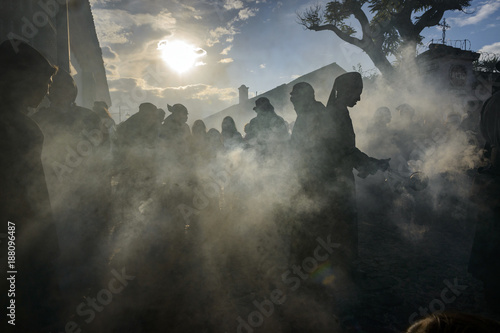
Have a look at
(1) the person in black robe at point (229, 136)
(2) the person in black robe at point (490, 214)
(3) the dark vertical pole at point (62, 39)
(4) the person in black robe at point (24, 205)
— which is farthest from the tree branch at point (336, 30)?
(4) the person in black robe at point (24, 205)

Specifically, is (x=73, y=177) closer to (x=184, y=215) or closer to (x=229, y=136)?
(x=184, y=215)

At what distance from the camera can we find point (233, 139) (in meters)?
7.93

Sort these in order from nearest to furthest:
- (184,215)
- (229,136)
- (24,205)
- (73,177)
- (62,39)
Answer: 1. (24,205)
2. (73,177)
3. (184,215)
4. (229,136)
5. (62,39)

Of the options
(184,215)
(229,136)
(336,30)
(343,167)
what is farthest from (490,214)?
(336,30)

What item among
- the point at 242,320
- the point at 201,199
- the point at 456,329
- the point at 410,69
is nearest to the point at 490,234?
the point at 242,320

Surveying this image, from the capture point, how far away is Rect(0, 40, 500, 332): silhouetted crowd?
2059mm

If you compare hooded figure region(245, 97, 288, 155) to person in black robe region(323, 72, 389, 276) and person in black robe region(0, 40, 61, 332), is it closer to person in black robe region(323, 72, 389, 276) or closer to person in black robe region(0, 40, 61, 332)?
person in black robe region(323, 72, 389, 276)

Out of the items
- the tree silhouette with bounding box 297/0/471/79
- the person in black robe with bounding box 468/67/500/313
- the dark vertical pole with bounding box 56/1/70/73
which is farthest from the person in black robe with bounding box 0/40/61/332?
the tree silhouette with bounding box 297/0/471/79

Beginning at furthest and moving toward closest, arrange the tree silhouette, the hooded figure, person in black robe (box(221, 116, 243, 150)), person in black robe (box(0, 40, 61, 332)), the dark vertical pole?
the tree silhouette < the dark vertical pole < person in black robe (box(221, 116, 243, 150)) < the hooded figure < person in black robe (box(0, 40, 61, 332))

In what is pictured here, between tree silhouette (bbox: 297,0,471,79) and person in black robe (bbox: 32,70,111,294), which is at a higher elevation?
tree silhouette (bbox: 297,0,471,79)

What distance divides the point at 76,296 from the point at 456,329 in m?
3.97

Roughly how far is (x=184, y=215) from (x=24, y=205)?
4.06 meters

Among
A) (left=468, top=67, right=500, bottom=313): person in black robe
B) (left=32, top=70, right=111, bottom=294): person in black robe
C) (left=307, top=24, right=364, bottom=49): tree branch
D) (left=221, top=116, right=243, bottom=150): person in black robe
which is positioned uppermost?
(left=307, top=24, right=364, bottom=49): tree branch

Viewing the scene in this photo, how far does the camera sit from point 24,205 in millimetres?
2016
